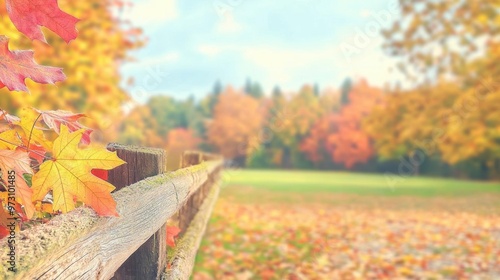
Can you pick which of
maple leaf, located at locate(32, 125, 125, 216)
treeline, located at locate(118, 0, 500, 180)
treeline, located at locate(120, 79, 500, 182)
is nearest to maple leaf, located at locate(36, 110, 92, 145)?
maple leaf, located at locate(32, 125, 125, 216)

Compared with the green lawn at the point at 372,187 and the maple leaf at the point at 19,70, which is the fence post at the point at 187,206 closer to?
the maple leaf at the point at 19,70

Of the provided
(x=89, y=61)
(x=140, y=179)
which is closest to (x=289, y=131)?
(x=89, y=61)

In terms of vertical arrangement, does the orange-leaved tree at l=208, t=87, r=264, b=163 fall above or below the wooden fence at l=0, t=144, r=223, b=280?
above

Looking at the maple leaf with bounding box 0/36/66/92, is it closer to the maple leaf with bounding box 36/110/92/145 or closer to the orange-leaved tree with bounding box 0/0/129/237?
the orange-leaved tree with bounding box 0/0/129/237

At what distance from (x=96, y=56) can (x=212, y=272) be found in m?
6.27

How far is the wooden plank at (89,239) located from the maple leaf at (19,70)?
0.32m

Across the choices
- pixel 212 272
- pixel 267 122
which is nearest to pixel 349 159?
pixel 267 122

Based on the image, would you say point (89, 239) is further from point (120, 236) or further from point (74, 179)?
point (120, 236)

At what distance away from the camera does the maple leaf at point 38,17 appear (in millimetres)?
1138

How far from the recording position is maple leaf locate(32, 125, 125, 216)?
1.20 meters

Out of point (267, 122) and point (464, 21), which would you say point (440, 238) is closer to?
point (464, 21)

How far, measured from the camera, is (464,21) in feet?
54.5

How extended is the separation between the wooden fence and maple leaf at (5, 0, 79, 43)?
418mm

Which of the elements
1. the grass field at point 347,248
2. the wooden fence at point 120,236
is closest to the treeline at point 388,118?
the grass field at point 347,248
